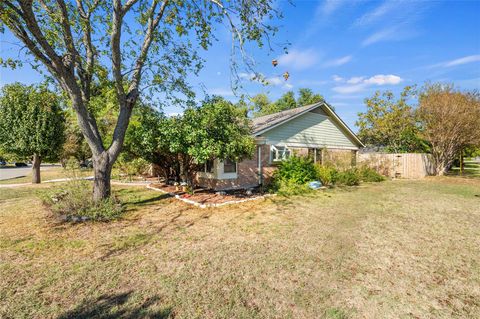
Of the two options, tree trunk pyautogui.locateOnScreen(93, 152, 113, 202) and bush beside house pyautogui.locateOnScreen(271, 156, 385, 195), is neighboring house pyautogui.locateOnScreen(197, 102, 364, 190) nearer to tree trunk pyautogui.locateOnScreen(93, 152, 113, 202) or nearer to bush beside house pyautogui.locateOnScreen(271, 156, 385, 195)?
bush beside house pyautogui.locateOnScreen(271, 156, 385, 195)

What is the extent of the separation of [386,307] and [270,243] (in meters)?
2.37

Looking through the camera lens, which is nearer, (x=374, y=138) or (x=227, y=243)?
(x=227, y=243)

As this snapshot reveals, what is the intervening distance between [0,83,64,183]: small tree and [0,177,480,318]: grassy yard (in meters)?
7.44

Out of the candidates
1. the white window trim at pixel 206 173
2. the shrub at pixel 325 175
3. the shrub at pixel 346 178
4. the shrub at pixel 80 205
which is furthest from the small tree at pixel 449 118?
the shrub at pixel 80 205

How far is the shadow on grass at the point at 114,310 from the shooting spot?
268cm

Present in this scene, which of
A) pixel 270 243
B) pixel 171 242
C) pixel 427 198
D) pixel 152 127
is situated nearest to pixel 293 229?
pixel 270 243

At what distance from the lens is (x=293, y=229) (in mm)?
5844

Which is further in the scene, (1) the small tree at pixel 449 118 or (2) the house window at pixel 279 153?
(1) the small tree at pixel 449 118

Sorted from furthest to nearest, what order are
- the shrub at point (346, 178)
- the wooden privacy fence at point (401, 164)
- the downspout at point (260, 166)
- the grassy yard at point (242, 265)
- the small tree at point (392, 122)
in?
the small tree at point (392, 122) → the wooden privacy fence at point (401, 164) → the shrub at point (346, 178) → the downspout at point (260, 166) → the grassy yard at point (242, 265)

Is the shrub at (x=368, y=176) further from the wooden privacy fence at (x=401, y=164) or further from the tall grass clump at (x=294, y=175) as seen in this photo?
the tall grass clump at (x=294, y=175)

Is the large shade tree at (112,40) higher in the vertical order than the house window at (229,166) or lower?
higher

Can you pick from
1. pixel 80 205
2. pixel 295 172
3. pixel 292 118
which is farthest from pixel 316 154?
pixel 80 205

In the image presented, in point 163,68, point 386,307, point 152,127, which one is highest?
A: point 163,68

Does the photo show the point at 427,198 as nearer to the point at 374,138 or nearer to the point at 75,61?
the point at 75,61
